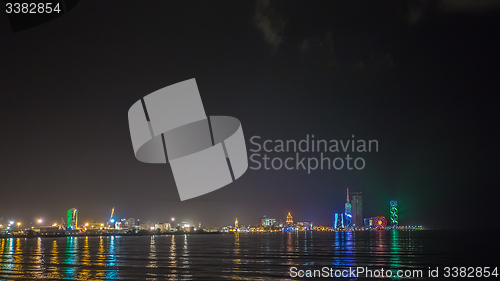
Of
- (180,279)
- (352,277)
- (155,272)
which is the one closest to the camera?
(180,279)

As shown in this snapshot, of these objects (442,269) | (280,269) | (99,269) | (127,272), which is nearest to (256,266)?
(280,269)

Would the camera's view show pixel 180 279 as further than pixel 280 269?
No

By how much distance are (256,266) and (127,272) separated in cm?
899

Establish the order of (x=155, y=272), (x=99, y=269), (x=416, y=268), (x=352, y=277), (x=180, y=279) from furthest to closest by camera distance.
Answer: (x=416, y=268), (x=99, y=269), (x=155, y=272), (x=352, y=277), (x=180, y=279)

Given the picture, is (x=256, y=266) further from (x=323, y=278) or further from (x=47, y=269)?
(x=47, y=269)

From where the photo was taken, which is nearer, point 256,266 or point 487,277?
point 487,277

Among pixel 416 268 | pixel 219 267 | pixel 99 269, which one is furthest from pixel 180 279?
pixel 416 268

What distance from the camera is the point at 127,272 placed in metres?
26.8

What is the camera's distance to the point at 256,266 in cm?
3003

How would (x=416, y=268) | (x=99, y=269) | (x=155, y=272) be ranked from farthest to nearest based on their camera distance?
(x=416, y=268) → (x=99, y=269) → (x=155, y=272)

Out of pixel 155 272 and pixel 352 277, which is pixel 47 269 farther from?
pixel 352 277

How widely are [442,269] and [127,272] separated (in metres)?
22.1

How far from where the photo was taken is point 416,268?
30.5m

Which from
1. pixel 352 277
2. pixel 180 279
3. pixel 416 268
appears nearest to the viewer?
pixel 180 279
